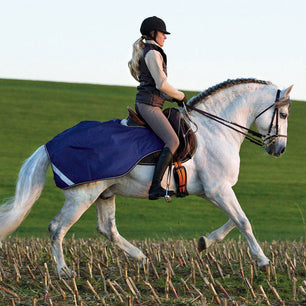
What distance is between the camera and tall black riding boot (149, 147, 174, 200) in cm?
715

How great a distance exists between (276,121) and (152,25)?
191cm

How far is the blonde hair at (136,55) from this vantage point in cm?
734

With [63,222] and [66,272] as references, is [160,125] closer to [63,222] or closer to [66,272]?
[63,222]

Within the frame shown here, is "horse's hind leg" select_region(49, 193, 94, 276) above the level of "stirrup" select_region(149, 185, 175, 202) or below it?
below

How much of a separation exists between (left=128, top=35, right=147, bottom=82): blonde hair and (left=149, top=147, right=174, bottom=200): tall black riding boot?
1.04 m

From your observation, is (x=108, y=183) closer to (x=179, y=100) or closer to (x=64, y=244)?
(x=179, y=100)

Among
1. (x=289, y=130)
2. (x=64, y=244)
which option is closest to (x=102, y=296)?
(x=64, y=244)

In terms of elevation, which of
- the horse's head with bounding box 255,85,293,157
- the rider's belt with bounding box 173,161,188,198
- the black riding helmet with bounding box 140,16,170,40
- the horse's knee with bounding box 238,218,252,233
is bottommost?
the horse's knee with bounding box 238,218,252,233

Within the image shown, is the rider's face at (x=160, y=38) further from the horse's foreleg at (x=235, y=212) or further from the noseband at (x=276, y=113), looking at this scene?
the horse's foreleg at (x=235, y=212)

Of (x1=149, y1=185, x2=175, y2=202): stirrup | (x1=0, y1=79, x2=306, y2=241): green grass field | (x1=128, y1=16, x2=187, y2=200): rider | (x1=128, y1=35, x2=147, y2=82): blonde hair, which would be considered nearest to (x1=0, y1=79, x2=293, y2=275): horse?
(x1=149, y1=185, x2=175, y2=202): stirrup

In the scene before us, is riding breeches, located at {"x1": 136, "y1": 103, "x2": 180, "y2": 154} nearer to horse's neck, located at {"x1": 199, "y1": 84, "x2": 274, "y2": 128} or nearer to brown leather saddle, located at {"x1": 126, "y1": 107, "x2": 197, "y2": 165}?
brown leather saddle, located at {"x1": 126, "y1": 107, "x2": 197, "y2": 165}

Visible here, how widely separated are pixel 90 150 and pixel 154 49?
138cm

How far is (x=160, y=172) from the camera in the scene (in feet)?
23.5

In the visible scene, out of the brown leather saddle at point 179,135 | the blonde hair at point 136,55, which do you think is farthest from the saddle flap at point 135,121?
the blonde hair at point 136,55
